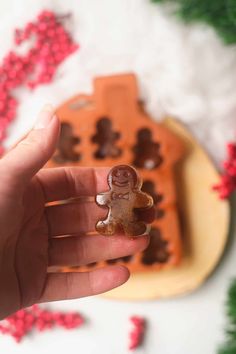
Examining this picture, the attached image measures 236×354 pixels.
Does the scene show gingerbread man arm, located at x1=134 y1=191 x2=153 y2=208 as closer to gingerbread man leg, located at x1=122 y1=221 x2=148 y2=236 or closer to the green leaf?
gingerbread man leg, located at x1=122 y1=221 x2=148 y2=236

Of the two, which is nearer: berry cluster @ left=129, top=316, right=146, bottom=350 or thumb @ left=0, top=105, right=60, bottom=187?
thumb @ left=0, top=105, right=60, bottom=187

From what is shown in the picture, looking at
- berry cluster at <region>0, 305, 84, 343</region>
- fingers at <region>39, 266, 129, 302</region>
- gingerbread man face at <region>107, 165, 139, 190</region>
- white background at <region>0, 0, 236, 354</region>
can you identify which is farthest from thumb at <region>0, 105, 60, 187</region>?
berry cluster at <region>0, 305, 84, 343</region>

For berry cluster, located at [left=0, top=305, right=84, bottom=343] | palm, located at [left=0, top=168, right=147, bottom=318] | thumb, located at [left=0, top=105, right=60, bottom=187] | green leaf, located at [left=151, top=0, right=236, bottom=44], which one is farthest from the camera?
berry cluster, located at [left=0, top=305, right=84, bottom=343]

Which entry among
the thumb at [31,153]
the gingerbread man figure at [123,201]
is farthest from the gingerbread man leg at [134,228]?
the thumb at [31,153]

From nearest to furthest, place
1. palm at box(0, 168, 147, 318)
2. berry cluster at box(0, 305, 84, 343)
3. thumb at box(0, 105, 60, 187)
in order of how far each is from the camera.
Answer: thumb at box(0, 105, 60, 187) < palm at box(0, 168, 147, 318) < berry cluster at box(0, 305, 84, 343)

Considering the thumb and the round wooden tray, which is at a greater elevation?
the thumb

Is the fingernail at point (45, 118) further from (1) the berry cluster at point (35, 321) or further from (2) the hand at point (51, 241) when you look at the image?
(1) the berry cluster at point (35, 321)
